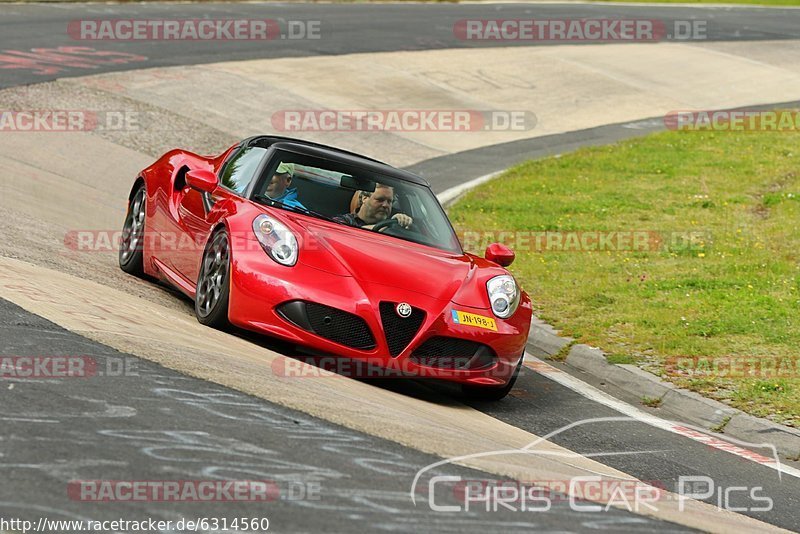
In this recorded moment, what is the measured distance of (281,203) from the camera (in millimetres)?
9023

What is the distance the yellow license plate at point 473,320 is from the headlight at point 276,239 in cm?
112

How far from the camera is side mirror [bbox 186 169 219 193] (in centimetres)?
928

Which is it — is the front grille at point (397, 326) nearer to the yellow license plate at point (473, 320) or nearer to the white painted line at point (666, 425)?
the yellow license plate at point (473, 320)

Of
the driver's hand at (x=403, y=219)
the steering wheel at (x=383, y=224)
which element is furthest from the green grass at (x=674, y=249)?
the steering wheel at (x=383, y=224)

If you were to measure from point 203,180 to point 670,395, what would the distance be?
3.86 metres

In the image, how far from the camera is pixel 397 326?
314 inches

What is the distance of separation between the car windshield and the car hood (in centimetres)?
30

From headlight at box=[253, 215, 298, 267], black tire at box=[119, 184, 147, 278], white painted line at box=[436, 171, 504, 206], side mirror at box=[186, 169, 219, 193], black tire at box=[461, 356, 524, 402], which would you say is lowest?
white painted line at box=[436, 171, 504, 206]

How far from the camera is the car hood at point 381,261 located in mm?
8141

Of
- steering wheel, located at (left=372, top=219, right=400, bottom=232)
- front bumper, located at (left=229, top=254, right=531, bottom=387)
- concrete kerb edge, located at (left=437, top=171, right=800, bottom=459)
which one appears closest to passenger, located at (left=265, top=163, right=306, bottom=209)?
steering wheel, located at (left=372, top=219, right=400, bottom=232)

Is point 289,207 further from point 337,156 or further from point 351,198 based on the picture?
point 337,156

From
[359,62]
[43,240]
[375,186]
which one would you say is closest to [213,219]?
[375,186]

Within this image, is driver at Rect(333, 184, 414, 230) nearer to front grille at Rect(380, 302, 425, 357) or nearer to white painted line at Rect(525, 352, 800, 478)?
front grille at Rect(380, 302, 425, 357)

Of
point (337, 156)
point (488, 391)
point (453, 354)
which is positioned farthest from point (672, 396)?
point (337, 156)
